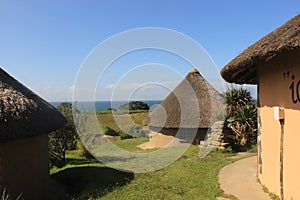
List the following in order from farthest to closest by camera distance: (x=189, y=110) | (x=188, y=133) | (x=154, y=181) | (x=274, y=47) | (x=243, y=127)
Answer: (x=189, y=110), (x=188, y=133), (x=243, y=127), (x=154, y=181), (x=274, y=47)

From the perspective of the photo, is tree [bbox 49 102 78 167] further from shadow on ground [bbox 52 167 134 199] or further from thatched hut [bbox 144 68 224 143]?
thatched hut [bbox 144 68 224 143]

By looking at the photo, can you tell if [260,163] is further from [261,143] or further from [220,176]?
[220,176]

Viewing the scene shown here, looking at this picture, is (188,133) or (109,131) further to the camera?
(109,131)

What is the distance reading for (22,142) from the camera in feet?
22.0

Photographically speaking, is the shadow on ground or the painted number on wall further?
the shadow on ground

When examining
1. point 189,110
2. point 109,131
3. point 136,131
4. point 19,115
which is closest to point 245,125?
point 189,110

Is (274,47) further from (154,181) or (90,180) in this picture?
(90,180)

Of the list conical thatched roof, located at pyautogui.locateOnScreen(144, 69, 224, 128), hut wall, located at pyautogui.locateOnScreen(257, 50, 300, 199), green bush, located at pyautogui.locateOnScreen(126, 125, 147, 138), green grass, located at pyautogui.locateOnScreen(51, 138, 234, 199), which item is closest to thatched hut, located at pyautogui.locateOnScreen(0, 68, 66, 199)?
green grass, located at pyautogui.locateOnScreen(51, 138, 234, 199)

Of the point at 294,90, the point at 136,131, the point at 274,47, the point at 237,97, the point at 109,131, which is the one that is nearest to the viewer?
the point at 274,47

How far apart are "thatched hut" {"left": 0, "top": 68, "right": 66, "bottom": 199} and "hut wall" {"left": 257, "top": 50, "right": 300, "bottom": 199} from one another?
Answer: 601 cm

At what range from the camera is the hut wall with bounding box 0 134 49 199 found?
618 centimetres

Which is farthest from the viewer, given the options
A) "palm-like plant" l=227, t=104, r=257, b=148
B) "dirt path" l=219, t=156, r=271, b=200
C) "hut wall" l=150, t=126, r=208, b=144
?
"hut wall" l=150, t=126, r=208, b=144

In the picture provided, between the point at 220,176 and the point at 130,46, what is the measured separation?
24.2 feet

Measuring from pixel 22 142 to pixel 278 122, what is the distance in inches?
249
